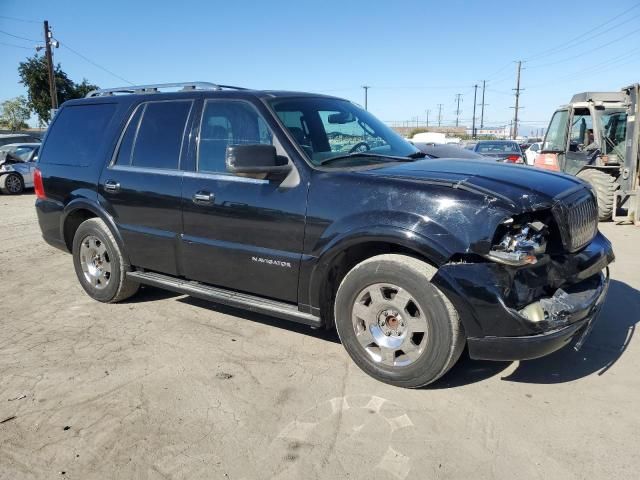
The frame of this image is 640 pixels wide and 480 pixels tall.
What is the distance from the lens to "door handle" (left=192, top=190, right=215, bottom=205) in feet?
13.4

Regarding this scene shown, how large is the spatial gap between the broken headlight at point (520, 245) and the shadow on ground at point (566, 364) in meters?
1.00

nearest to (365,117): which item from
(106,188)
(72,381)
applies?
(106,188)

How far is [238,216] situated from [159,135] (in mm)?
1285

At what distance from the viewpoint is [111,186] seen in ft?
15.8

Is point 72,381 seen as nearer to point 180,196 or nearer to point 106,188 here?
point 180,196

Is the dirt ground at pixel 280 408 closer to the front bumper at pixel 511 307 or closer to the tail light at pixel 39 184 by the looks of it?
the front bumper at pixel 511 307

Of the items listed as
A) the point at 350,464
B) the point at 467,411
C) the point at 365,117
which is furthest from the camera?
the point at 365,117

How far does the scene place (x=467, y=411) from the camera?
10.3ft

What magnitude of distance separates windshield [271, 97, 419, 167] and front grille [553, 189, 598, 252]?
54.5 inches

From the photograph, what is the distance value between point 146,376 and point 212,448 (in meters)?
1.08

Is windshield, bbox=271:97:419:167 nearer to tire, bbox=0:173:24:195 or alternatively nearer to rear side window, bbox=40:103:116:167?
rear side window, bbox=40:103:116:167

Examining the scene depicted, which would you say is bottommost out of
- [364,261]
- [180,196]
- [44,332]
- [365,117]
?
[44,332]

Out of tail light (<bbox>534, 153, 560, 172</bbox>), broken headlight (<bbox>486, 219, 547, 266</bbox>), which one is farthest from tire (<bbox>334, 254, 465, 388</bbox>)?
tail light (<bbox>534, 153, 560, 172</bbox>)

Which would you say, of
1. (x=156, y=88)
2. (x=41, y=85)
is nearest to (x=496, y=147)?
(x=156, y=88)
